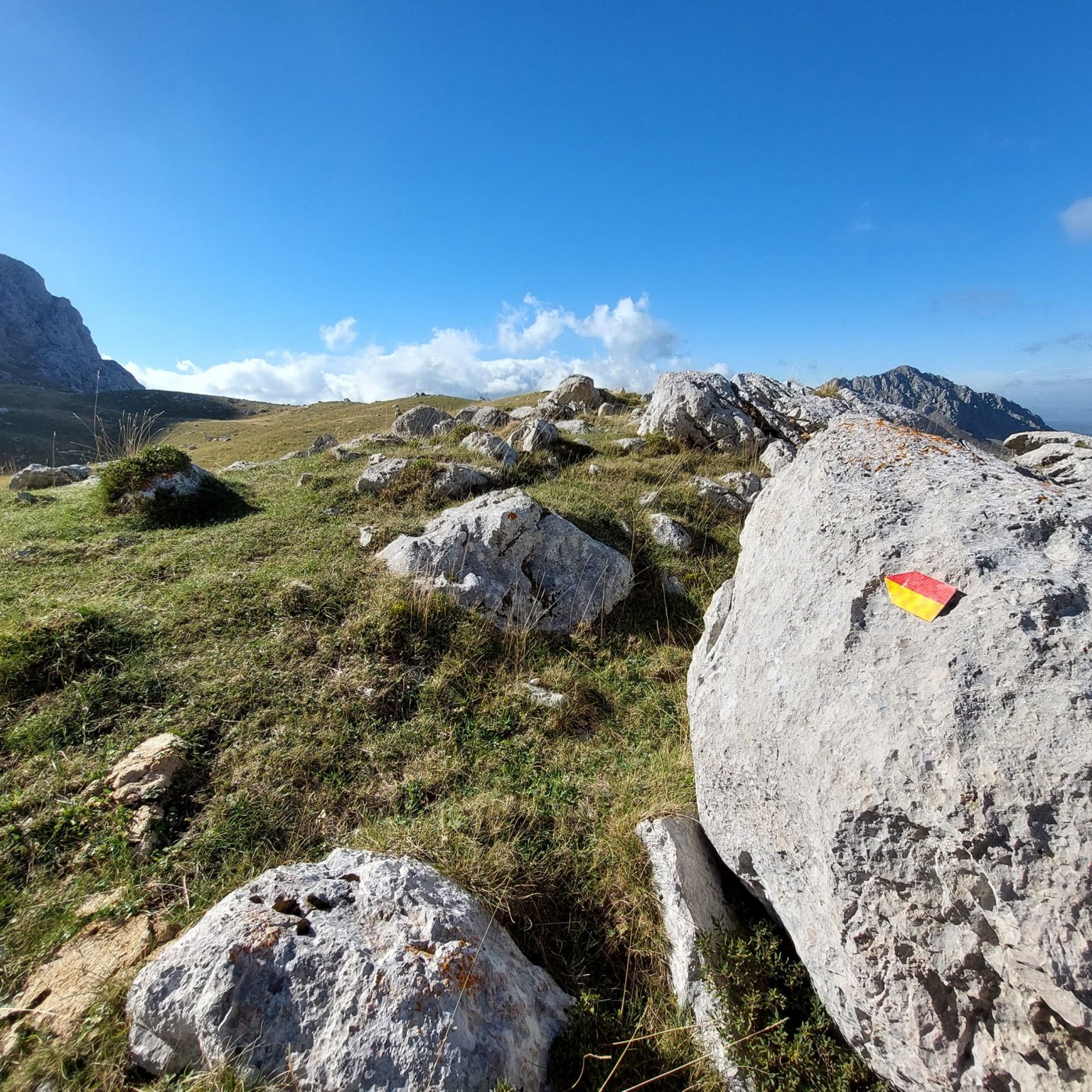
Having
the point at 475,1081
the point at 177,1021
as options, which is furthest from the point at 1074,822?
the point at 177,1021

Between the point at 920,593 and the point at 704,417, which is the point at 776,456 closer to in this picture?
the point at 704,417

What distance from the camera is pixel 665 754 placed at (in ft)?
17.1

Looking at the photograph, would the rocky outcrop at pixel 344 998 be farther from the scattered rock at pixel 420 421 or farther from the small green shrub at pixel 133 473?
the scattered rock at pixel 420 421

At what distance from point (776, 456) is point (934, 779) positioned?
43.1 ft

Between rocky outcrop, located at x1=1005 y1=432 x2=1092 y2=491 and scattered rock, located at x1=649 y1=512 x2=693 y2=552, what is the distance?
4824mm

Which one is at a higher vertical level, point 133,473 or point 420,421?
point 420,421

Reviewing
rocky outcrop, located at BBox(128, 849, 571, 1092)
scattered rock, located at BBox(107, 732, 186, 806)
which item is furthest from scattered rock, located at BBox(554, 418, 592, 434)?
rocky outcrop, located at BBox(128, 849, 571, 1092)

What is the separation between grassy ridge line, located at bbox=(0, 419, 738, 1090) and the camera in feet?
11.9

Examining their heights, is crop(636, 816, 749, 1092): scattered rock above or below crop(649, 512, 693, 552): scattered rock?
below

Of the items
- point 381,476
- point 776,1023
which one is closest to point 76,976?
point 776,1023

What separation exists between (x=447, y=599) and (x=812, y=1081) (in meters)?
5.69

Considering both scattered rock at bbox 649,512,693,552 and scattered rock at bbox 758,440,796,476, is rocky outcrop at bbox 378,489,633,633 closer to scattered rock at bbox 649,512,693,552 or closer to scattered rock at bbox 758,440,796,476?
scattered rock at bbox 649,512,693,552

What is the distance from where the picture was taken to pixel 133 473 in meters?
10.4

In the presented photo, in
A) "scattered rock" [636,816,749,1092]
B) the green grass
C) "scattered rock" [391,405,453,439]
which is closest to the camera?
"scattered rock" [636,816,749,1092]
